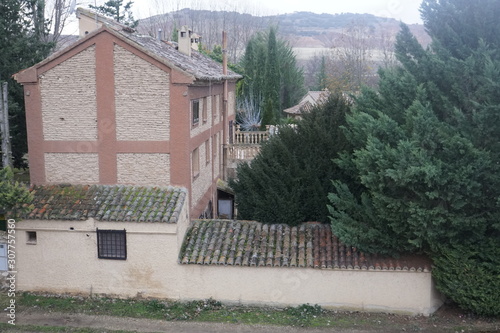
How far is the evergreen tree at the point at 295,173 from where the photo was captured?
17703 millimetres

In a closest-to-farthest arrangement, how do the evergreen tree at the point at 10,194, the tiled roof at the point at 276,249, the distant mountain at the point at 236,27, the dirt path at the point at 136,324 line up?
the evergreen tree at the point at 10,194 < the dirt path at the point at 136,324 < the tiled roof at the point at 276,249 < the distant mountain at the point at 236,27

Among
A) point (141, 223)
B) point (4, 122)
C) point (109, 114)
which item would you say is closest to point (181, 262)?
point (141, 223)

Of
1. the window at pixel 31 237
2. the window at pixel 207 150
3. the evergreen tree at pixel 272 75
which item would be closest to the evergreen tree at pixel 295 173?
the window at pixel 207 150

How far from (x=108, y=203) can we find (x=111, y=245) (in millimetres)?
1420

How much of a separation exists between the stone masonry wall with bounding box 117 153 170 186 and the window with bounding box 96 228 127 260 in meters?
2.06

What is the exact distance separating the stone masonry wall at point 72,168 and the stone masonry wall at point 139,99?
1442 mm

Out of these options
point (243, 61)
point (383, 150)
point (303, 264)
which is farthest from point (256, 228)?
point (243, 61)

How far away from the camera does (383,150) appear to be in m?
14.4

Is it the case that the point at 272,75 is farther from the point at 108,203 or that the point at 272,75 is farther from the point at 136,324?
the point at 136,324

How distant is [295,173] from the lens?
59.0 ft

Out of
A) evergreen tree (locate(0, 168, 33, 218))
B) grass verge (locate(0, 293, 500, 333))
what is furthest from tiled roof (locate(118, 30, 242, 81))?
grass verge (locate(0, 293, 500, 333))

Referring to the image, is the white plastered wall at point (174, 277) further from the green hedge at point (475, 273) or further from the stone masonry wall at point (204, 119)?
the stone masonry wall at point (204, 119)

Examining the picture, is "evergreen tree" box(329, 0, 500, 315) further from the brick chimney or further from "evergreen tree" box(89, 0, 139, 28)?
"evergreen tree" box(89, 0, 139, 28)

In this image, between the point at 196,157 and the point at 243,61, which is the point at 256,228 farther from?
the point at 243,61
